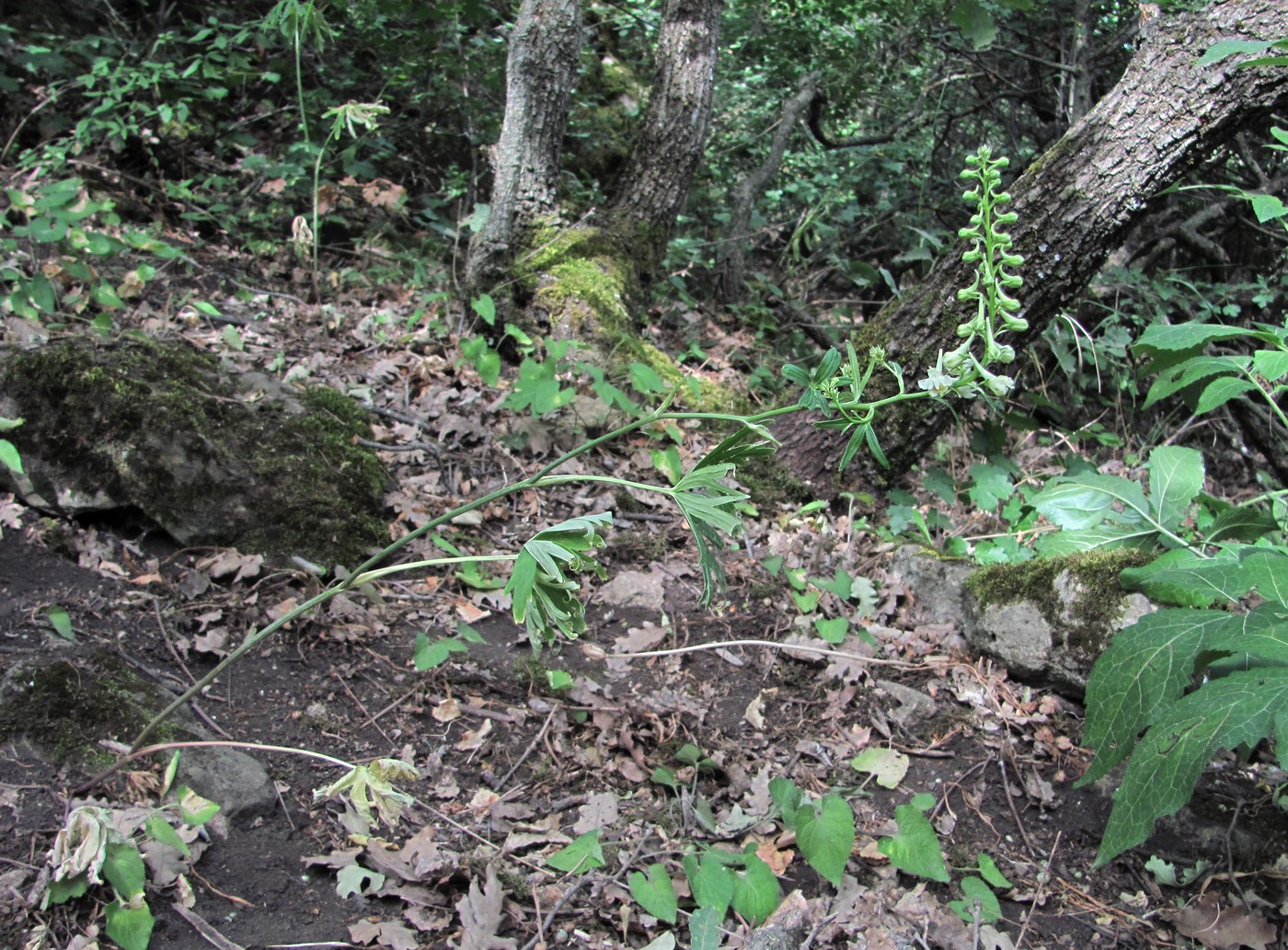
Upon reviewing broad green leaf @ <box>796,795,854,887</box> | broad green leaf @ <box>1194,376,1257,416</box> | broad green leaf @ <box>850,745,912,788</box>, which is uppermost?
broad green leaf @ <box>1194,376,1257,416</box>

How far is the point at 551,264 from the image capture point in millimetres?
4785

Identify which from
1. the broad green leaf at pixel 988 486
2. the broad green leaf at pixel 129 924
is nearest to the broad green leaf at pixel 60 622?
the broad green leaf at pixel 129 924

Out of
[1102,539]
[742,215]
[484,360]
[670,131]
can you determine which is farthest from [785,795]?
[742,215]

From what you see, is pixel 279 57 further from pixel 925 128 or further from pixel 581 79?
pixel 925 128

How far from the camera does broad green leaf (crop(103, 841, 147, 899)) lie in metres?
1.67

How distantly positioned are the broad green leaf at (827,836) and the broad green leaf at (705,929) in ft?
1.00

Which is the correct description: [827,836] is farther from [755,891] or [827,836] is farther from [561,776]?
[561,776]

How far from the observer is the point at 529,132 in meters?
4.67

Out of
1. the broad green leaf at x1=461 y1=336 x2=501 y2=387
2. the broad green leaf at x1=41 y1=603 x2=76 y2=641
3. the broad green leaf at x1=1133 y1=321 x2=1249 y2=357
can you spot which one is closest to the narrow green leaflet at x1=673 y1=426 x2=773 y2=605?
the broad green leaf at x1=1133 y1=321 x2=1249 y2=357

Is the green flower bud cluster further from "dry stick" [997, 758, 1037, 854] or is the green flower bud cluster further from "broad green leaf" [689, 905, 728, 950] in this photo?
"dry stick" [997, 758, 1037, 854]

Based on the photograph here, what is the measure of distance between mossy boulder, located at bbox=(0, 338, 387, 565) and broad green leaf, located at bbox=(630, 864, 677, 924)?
1.66 metres

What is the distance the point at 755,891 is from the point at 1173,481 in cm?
186

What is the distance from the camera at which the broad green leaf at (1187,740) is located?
1.71 m

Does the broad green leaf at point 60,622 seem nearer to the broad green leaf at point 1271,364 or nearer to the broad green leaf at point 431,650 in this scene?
the broad green leaf at point 431,650
